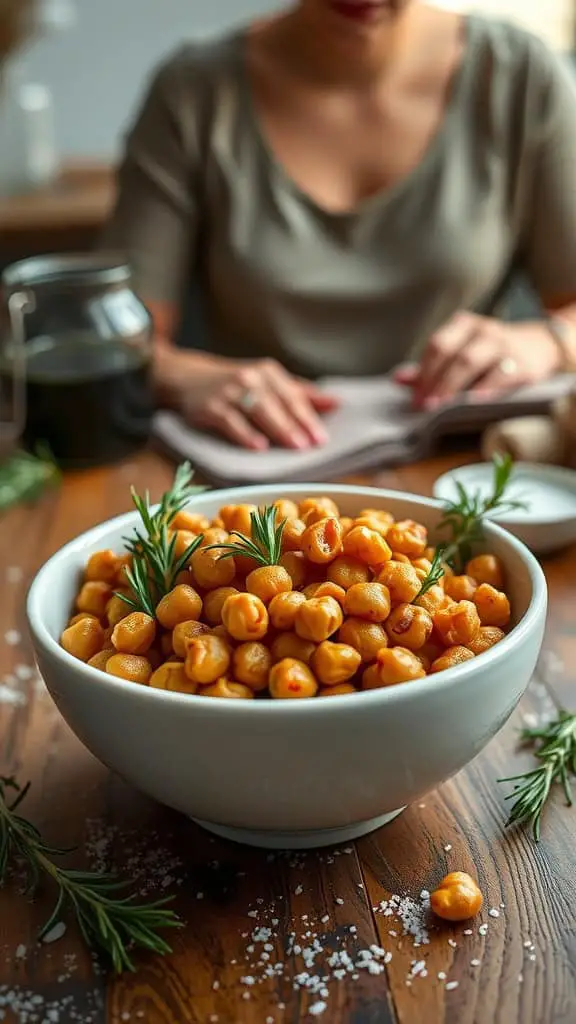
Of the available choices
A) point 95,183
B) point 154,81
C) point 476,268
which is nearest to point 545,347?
point 476,268

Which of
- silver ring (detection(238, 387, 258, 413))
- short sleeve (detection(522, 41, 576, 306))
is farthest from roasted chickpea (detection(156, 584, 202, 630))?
short sleeve (detection(522, 41, 576, 306))

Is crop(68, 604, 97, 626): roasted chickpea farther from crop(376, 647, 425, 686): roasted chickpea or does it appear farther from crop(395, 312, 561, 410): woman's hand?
crop(395, 312, 561, 410): woman's hand

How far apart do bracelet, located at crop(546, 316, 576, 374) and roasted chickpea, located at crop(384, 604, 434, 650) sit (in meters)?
0.88

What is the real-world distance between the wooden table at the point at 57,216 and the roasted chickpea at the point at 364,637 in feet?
6.50

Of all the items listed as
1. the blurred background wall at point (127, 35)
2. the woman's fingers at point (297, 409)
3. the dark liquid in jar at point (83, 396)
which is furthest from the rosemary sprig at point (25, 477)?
the blurred background wall at point (127, 35)

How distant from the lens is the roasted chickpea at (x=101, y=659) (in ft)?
2.09

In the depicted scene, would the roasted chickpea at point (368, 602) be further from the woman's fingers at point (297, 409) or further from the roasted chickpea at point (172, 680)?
the woman's fingers at point (297, 409)

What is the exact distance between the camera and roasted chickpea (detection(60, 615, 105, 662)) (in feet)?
2.18

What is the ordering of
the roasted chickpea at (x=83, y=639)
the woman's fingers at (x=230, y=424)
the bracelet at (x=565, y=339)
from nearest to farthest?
the roasted chickpea at (x=83, y=639) < the woman's fingers at (x=230, y=424) < the bracelet at (x=565, y=339)

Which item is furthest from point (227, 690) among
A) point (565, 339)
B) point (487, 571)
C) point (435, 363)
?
point (565, 339)

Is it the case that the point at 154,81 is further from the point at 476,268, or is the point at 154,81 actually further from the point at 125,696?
the point at 125,696

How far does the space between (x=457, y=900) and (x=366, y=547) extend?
209 mm

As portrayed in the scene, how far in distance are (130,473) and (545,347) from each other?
0.65 metres

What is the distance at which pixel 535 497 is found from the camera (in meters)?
1.10
